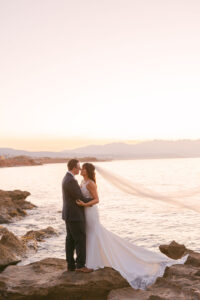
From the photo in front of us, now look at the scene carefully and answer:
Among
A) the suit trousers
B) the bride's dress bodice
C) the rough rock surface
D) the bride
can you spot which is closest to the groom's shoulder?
the bride

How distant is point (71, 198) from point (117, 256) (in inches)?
78.6

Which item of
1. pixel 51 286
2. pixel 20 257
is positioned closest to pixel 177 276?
pixel 51 286

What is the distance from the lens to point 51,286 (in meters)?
7.88

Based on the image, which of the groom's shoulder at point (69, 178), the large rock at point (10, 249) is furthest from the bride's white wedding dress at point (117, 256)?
the large rock at point (10, 249)

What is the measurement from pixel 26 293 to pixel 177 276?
3740mm

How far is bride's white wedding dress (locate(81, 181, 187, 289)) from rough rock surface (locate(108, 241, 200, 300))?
221 mm

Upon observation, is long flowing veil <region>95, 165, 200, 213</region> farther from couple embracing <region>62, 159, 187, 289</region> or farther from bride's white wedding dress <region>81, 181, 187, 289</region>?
bride's white wedding dress <region>81, 181, 187, 289</region>

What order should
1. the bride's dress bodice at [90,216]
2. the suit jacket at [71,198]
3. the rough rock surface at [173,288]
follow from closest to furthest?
the rough rock surface at [173,288] → the suit jacket at [71,198] → the bride's dress bodice at [90,216]

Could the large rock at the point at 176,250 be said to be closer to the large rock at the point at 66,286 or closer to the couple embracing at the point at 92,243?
the couple embracing at the point at 92,243

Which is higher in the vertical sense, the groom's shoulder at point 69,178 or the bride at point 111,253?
the groom's shoulder at point 69,178

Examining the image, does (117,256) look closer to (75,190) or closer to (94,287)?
(94,287)

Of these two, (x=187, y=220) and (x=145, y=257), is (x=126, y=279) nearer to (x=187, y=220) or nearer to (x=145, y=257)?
(x=145, y=257)

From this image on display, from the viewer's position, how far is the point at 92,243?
317 inches

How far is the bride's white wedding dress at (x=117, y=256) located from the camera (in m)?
8.01
